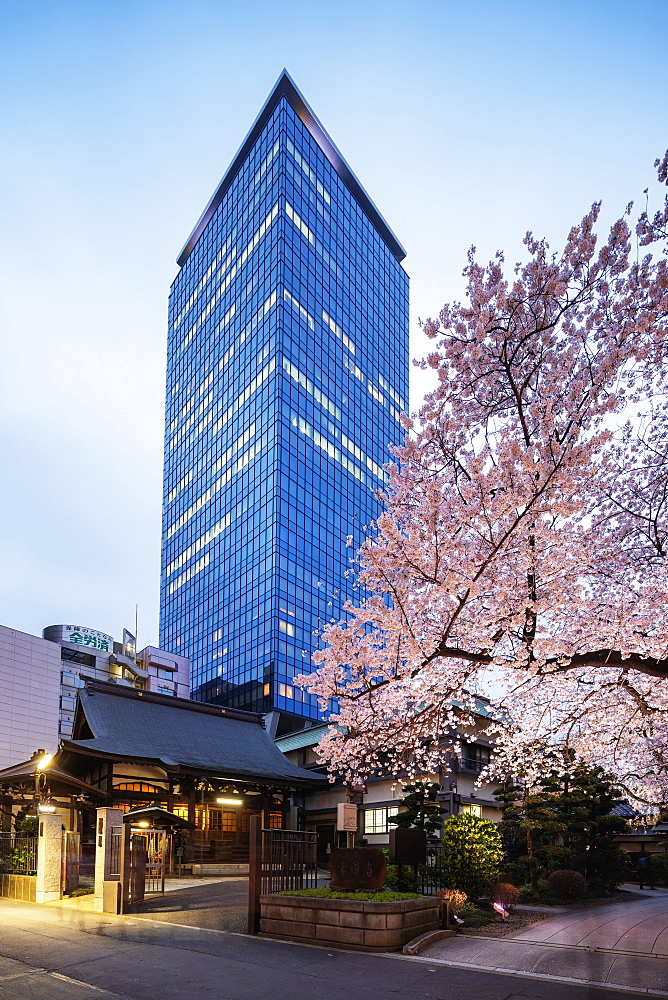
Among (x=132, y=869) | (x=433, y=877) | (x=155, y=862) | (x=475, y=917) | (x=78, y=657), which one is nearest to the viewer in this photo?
(x=475, y=917)

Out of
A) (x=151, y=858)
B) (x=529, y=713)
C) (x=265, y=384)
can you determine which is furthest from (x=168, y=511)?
Result: (x=529, y=713)

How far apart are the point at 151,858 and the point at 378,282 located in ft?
312

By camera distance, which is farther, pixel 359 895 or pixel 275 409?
pixel 275 409

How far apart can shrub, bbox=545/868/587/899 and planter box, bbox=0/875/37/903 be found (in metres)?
16.1

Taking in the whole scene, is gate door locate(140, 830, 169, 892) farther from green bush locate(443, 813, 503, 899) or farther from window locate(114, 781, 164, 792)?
green bush locate(443, 813, 503, 899)

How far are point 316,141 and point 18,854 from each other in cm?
9465

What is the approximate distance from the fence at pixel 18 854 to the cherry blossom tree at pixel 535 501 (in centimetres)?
1338

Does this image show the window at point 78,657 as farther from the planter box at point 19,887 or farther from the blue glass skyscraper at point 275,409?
the planter box at point 19,887

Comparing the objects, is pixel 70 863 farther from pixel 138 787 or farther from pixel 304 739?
pixel 304 739

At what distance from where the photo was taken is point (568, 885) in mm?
22250

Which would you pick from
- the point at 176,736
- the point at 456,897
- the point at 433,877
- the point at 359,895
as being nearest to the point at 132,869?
the point at 359,895

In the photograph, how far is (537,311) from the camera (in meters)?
10.2

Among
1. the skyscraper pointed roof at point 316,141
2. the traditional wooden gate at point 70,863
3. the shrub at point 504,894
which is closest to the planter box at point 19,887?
the traditional wooden gate at point 70,863

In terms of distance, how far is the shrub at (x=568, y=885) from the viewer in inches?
876
